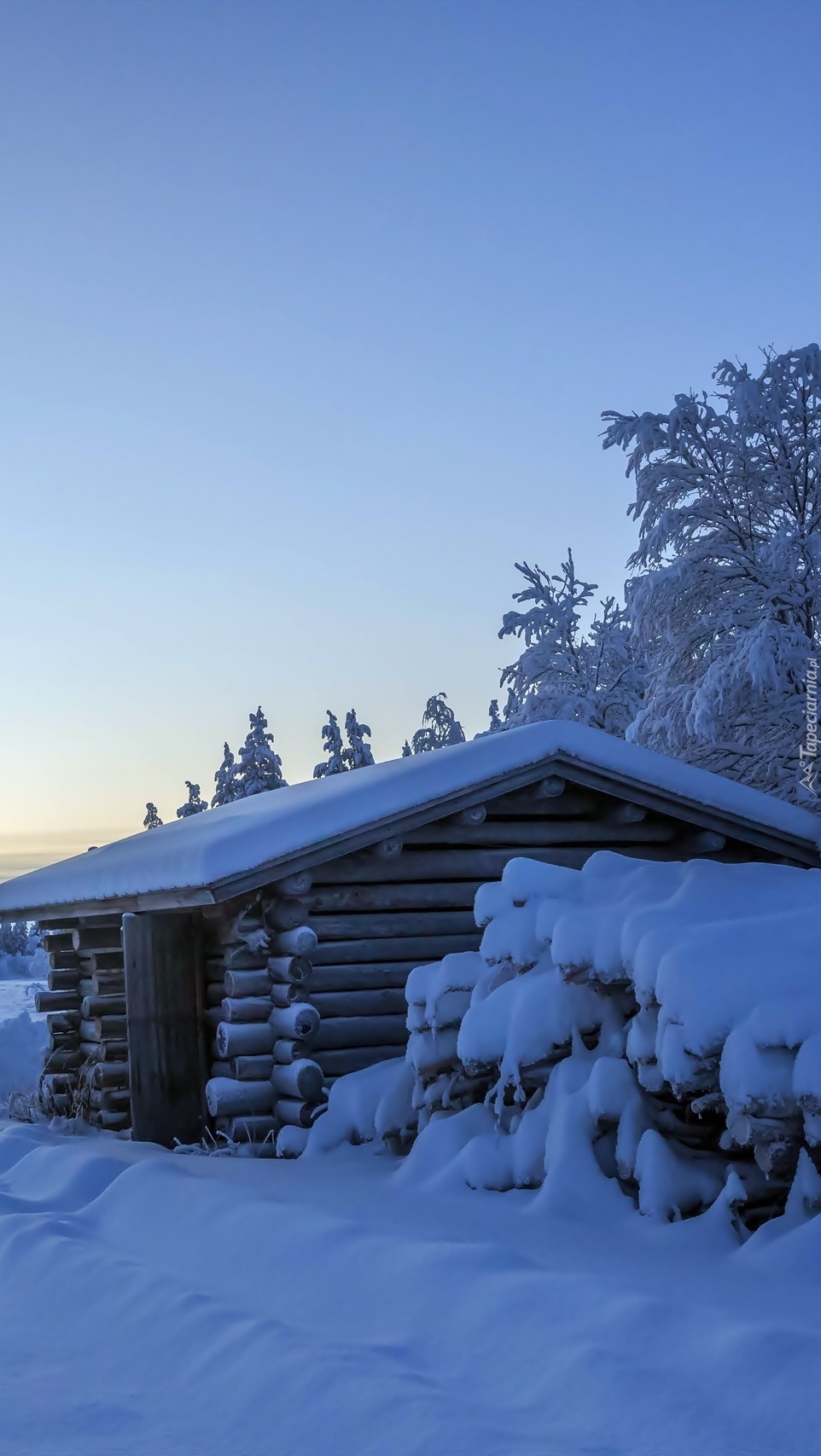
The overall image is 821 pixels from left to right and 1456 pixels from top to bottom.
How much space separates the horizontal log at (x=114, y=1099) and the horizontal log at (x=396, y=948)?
12.2 ft

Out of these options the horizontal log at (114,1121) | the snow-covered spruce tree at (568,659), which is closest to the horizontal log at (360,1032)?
the horizontal log at (114,1121)

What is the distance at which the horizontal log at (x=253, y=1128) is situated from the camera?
431 inches

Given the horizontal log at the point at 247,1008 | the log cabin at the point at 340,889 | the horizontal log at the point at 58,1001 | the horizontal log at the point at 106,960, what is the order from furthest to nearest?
the horizontal log at the point at 58,1001
the horizontal log at the point at 106,960
the horizontal log at the point at 247,1008
the log cabin at the point at 340,889

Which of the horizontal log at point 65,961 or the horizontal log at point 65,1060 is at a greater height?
the horizontal log at point 65,961

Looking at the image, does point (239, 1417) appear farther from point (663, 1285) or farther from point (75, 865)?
point (75, 865)

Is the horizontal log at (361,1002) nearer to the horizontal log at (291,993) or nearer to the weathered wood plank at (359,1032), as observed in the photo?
the weathered wood plank at (359,1032)

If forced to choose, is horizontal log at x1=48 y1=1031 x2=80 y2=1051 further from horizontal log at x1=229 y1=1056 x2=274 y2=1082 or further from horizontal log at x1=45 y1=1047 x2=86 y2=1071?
horizontal log at x1=229 y1=1056 x2=274 y2=1082

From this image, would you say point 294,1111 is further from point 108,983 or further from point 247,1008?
point 108,983

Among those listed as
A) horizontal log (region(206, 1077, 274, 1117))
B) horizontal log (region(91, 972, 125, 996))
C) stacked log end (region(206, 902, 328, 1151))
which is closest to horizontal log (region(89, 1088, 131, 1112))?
horizontal log (region(91, 972, 125, 996))

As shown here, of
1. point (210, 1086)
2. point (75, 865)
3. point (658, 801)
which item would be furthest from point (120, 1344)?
point (75, 865)

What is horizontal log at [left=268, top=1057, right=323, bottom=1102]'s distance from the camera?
34.9ft

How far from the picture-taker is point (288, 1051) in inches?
430

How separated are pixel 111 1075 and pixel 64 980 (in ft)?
7.01

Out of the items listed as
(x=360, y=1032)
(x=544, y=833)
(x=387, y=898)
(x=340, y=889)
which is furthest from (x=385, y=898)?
(x=544, y=833)
